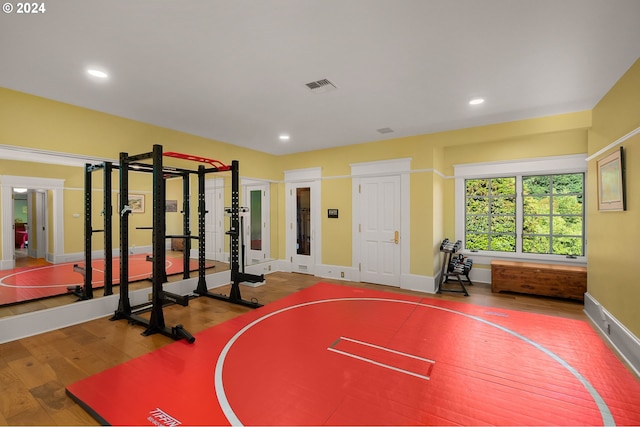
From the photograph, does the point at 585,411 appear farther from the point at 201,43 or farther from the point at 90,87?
the point at 90,87

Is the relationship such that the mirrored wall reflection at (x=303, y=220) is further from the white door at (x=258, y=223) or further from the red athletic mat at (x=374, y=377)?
the red athletic mat at (x=374, y=377)

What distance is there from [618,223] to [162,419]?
15.8 ft

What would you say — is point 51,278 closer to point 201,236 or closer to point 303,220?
point 201,236

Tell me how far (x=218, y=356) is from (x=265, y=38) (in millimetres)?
2997

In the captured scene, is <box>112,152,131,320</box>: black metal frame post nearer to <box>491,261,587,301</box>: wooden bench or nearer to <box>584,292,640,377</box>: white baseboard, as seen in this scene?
<box>584,292,640,377</box>: white baseboard

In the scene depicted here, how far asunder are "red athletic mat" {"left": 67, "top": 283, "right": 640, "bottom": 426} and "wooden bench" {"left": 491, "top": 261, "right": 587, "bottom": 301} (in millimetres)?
1261

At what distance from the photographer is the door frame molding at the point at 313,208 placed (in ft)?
21.7

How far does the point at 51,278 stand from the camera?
4824 mm

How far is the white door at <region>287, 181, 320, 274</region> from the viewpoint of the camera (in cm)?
666

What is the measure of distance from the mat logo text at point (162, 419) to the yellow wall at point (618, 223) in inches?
163

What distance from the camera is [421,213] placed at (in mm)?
5336

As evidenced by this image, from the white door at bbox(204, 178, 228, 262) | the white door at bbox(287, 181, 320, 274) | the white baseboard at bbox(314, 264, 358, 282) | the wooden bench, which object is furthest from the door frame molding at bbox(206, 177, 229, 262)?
the wooden bench

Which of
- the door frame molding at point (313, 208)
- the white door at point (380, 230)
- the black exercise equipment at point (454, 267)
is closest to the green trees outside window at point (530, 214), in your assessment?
the black exercise equipment at point (454, 267)

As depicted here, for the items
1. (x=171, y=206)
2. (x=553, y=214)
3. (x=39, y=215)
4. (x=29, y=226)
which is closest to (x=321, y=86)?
(x=171, y=206)
